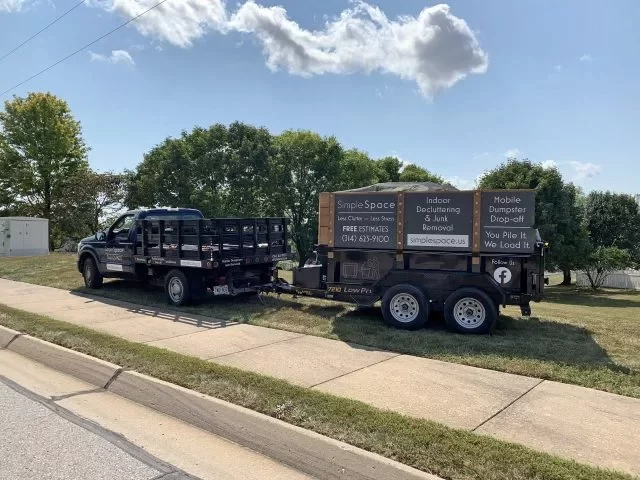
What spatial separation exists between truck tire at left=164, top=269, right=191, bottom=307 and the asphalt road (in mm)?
5456

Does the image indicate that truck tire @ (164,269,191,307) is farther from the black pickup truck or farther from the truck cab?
the truck cab

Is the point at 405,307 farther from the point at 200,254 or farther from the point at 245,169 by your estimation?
the point at 245,169

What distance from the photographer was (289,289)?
400 inches

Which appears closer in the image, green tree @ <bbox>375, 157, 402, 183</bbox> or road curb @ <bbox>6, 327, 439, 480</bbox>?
road curb @ <bbox>6, 327, 439, 480</bbox>

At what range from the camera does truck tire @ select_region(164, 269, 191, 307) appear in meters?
10.8

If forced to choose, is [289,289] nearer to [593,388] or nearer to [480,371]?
[480,371]

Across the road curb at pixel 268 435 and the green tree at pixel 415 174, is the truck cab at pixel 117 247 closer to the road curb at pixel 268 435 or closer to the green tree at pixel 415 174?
the road curb at pixel 268 435

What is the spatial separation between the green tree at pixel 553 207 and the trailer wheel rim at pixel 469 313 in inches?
814

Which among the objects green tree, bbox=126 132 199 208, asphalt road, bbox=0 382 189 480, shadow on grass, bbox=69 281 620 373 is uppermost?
green tree, bbox=126 132 199 208

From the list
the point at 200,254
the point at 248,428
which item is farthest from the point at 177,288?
the point at 248,428

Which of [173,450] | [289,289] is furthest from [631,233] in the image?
[173,450]

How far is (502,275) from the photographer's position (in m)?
7.82

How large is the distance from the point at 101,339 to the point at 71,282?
823 centimetres

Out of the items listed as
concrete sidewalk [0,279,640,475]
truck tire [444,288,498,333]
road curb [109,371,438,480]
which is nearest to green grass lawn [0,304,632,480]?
road curb [109,371,438,480]
